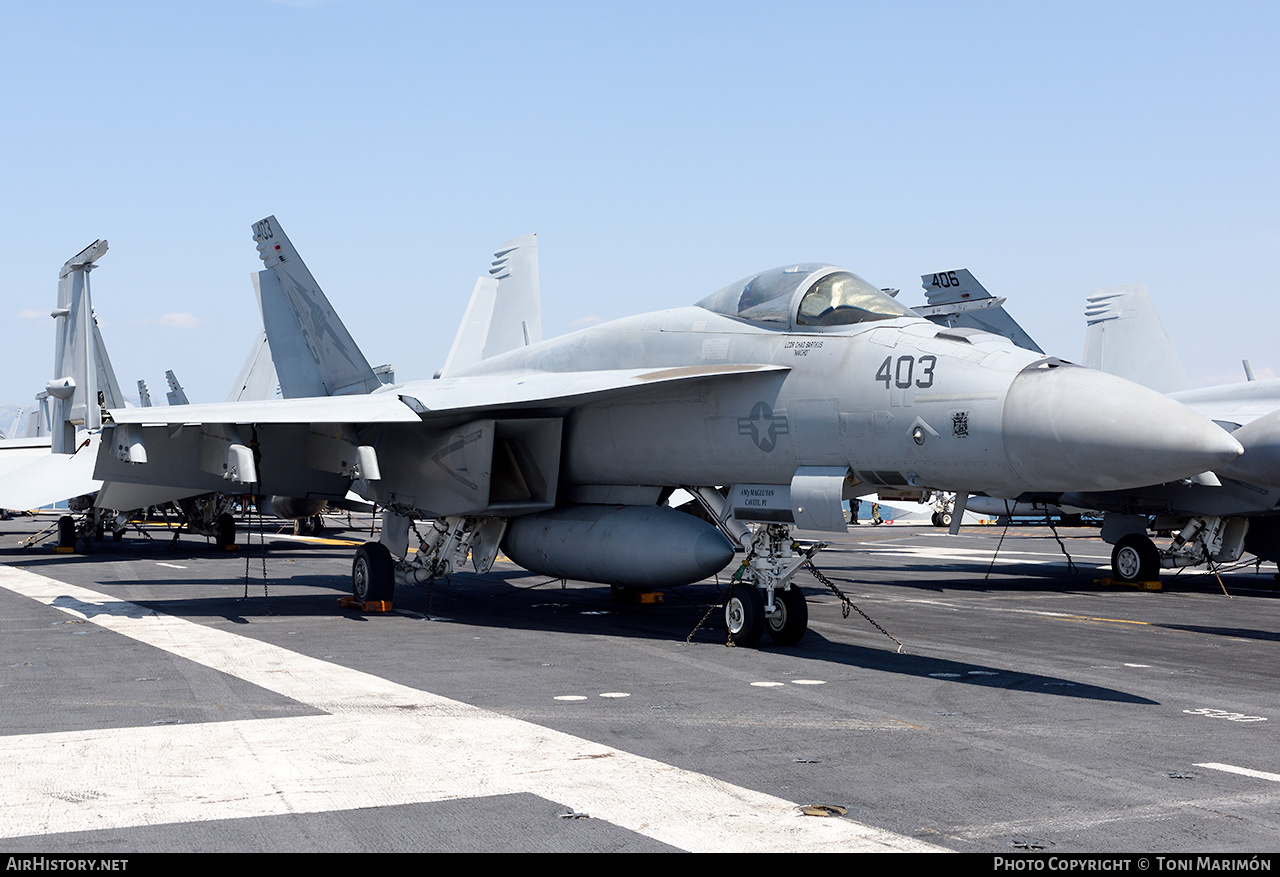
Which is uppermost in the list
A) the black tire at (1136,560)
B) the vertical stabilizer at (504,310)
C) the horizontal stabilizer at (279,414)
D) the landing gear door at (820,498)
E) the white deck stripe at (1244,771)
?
the vertical stabilizer at (504,310)

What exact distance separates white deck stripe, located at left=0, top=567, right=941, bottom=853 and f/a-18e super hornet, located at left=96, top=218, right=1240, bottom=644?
13.1 ft

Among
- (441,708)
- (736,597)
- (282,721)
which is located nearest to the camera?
(282,721)

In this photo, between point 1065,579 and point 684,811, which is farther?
point 1065,579

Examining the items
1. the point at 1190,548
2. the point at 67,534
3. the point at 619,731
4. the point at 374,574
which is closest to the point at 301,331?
the point at 374,574

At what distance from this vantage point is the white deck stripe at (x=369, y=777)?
4.49 metres

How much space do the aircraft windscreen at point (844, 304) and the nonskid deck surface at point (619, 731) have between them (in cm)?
305

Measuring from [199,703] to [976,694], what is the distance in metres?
5.43

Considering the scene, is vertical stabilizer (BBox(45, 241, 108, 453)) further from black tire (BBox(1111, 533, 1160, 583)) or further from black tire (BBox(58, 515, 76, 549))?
black tire (BBox(1111, 533, 1160, 583))

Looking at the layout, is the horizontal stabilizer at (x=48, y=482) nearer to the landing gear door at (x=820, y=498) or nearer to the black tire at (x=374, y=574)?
the black tire at (x=374, y=574)

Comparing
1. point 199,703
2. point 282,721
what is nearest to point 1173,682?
point 282,721

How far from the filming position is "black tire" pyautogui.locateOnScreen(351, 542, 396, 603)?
527 inches

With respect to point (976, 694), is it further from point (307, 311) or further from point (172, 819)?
point (307, 311)

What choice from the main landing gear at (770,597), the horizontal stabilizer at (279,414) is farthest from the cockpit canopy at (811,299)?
the horizontal stabilizer at (279,414)
